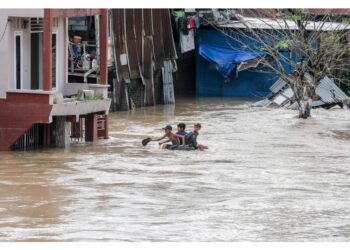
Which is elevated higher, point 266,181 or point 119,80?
point 119,80

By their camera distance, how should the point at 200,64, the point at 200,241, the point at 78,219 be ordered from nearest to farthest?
1. the point at 200,241
2. the point at 78,219
3. the point at 200,64

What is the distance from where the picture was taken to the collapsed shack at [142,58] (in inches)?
1112

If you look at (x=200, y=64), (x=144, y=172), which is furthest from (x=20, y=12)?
(x=200, y=64)

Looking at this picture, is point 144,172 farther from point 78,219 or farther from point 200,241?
point 200,241

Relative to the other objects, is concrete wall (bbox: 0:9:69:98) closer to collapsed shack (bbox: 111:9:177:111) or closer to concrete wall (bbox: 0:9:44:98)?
concrete wall (bbox: 0:9:44:98)

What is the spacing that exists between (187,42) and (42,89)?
13646 mm

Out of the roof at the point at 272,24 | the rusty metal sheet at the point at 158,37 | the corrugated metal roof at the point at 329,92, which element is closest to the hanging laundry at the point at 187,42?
the roof at the point at 272,24

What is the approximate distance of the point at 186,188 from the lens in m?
15.8

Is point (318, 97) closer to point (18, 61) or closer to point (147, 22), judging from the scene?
point (147, 22)

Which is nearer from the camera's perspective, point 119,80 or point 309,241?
point 309,241

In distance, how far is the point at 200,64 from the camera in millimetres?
34938

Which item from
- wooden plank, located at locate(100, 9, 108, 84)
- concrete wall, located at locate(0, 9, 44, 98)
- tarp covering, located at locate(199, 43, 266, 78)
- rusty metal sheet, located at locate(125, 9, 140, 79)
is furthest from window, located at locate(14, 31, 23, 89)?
tarp covering, located at locate(199, 43, 266, 78)

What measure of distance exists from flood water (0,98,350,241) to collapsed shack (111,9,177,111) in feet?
13.2

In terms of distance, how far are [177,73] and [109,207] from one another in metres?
22.3
